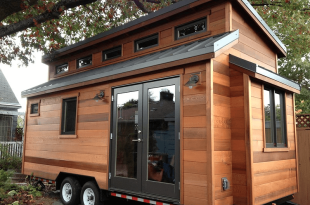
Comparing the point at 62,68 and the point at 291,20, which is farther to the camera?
the point at 291,20

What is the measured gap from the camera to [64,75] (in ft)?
29.4

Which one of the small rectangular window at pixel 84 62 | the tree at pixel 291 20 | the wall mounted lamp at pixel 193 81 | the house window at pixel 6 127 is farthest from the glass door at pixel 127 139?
the house window at pixel 6 127

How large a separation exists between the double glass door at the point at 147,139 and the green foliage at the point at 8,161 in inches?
301

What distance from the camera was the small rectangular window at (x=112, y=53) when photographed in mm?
7458

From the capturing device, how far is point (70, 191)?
7.00 metres

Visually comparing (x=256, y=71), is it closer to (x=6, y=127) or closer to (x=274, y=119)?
(x=274, y=119)

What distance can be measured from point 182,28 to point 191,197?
3534 millimetres

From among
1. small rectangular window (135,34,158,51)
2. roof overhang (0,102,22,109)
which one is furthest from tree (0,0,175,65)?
roof overhang (0,102,22,109)

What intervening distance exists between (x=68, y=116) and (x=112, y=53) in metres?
2.03

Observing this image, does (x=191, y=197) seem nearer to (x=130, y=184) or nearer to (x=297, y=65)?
(x=130, y=184)

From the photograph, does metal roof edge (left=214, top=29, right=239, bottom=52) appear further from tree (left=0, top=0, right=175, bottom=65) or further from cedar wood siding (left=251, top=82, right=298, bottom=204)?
tree (left=0, top=0, right=175, bottom=65)

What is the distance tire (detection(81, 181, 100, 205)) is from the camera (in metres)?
6.29

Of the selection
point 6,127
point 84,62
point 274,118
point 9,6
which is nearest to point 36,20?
point 9,6

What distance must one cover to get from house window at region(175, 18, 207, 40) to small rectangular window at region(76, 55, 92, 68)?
10.2 feet
